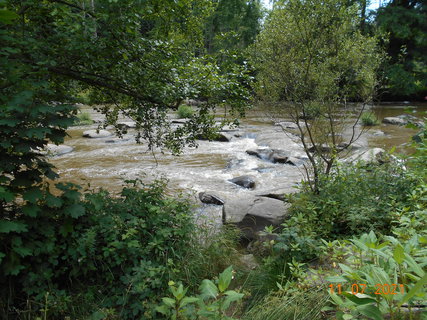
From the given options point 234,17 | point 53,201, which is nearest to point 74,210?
point 53,201

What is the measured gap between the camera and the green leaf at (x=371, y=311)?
133 cm

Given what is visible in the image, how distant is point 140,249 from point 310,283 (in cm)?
167

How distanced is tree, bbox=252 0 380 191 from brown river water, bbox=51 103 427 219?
1.67 metres

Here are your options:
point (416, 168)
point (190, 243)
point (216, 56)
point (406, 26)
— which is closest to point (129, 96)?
point (216, 56)

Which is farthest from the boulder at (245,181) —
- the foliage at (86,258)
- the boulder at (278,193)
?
the foliage at (86,258)


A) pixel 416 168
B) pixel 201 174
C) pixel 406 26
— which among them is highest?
pixel 406 26

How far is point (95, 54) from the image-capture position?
3.45 metres

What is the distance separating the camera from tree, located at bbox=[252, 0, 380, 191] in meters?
5.30

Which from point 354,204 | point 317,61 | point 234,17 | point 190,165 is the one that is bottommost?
point 190,165

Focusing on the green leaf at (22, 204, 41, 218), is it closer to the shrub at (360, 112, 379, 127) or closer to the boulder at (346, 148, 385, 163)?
the boulder at (346, 148, 385, 163)

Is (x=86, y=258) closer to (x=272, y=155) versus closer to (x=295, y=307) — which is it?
(x=295, y=307)

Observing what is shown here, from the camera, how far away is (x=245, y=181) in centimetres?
835

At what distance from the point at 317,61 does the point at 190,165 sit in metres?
5.37

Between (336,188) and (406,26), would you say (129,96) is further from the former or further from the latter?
(406,26)
